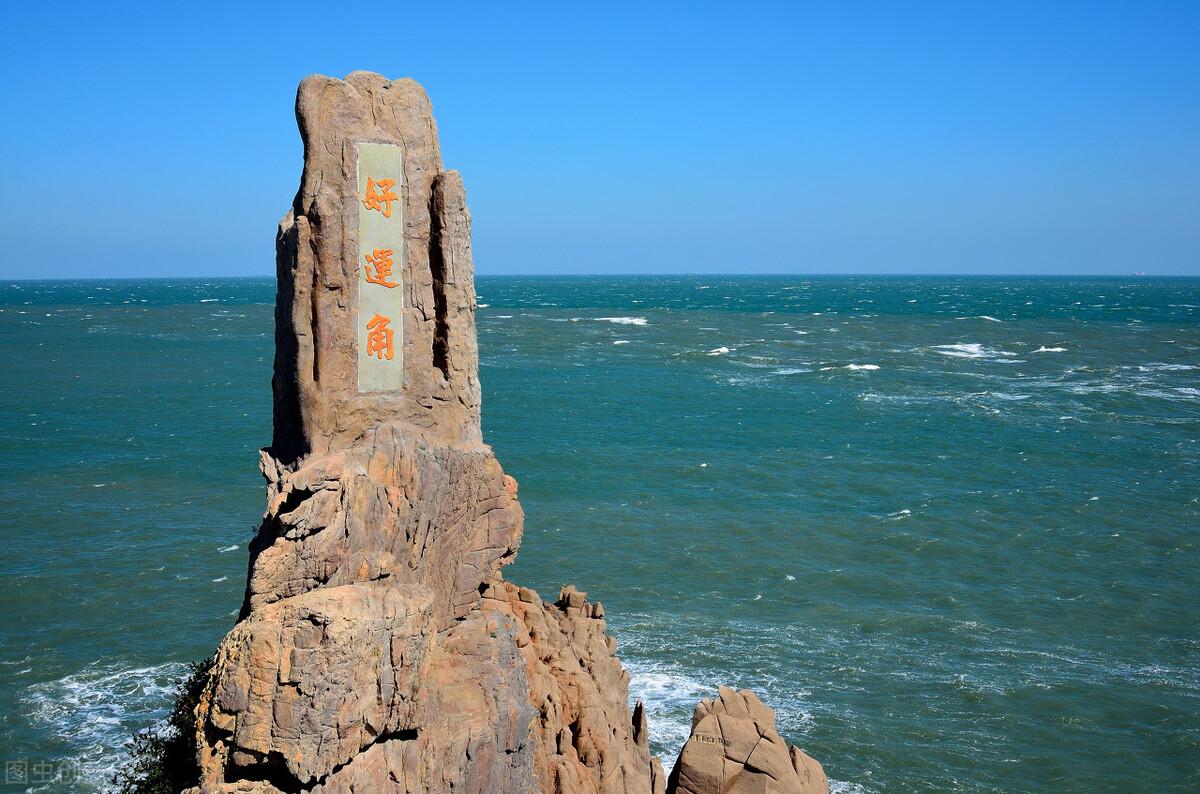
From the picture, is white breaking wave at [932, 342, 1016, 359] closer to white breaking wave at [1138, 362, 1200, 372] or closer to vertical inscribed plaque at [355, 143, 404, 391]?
white breaking wave at [1138, 362, 1200, 372]

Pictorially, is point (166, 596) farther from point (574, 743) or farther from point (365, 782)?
point (365, 782)

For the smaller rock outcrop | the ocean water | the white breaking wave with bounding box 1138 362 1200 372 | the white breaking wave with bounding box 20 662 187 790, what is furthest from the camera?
the white breaking wave with bounding box 1138 362 1200 372

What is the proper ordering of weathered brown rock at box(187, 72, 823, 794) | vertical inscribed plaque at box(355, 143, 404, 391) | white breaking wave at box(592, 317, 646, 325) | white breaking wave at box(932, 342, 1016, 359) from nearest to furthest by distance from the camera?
1. weathered brown rock at box(187, 72, 823, 794)
2. vertical inscribed plaque at box(355, 143, 404, 391)
3. white breaking wave at box(932, 342, 1016, 359)
4. white breaking wave at box(592, 317, 646, 325)

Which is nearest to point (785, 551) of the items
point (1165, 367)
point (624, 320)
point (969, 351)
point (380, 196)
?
point (380, 196)

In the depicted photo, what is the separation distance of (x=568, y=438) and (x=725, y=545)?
15.7 meters

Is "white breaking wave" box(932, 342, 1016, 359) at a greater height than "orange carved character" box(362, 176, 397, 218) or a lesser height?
lesser

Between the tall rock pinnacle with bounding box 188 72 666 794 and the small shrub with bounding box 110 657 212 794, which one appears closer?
the tall rock pinnacle with bounding box 188 72 666 794

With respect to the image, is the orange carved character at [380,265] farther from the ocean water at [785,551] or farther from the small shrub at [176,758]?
the ocean water at [785,551]

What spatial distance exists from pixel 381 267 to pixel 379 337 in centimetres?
88

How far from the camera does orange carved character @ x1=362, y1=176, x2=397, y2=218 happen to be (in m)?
12.6

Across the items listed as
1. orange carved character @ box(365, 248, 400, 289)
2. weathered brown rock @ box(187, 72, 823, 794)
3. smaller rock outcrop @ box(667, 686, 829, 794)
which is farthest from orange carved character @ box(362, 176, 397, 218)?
smaller rock outcrop @ box(667, 686, 829, 794)

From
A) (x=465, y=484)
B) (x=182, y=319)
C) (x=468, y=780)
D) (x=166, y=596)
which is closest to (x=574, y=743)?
(x=468, y=780)

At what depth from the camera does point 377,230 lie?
41.7 feet

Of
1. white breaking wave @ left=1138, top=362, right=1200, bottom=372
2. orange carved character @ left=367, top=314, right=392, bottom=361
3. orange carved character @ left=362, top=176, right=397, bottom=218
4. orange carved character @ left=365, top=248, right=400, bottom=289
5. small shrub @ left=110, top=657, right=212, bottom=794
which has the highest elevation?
orange carved character @ left=362, top=176, right=397, bottom=218
